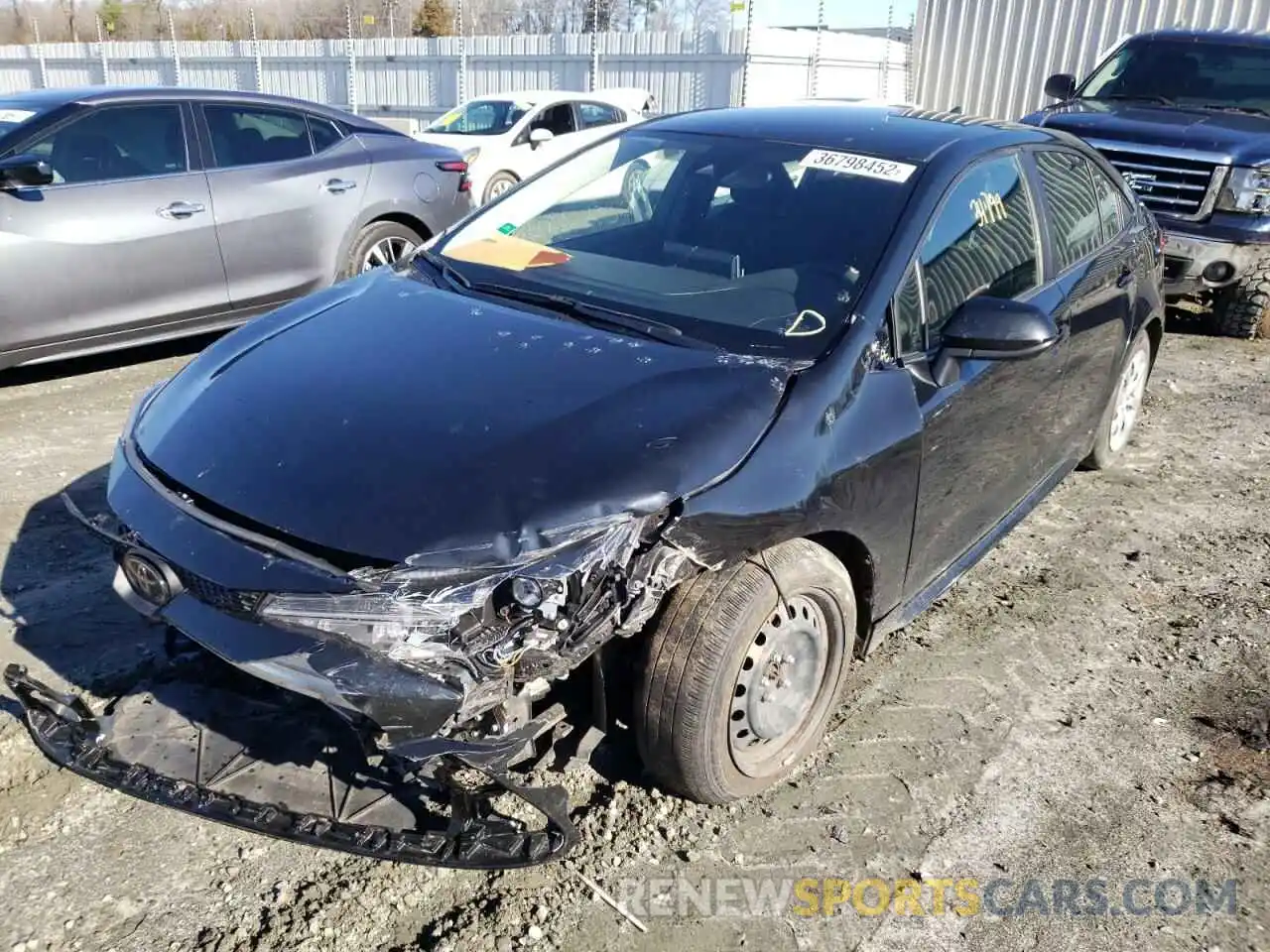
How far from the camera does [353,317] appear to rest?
3152mm

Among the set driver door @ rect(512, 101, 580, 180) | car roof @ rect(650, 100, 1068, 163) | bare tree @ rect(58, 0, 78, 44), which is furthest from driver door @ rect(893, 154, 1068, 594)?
bare tree @ rect(58, 0, 78, 44)

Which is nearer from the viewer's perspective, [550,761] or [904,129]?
[550,761]

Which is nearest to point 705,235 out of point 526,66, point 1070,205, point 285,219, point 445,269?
point 445,269

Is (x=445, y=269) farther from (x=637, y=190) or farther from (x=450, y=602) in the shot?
(x=450, y=602)

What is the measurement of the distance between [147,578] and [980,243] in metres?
2.67

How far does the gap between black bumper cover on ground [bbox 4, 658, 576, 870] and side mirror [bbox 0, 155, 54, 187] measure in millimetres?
3430

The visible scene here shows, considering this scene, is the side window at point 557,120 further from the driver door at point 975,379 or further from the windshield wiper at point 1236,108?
the driver door at point 975,379

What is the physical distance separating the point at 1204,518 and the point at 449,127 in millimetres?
12076

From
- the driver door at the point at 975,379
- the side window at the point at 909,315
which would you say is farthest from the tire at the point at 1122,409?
the side window at the point at 909,315

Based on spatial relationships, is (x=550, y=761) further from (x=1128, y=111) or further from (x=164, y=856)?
(x=1128, y=111)

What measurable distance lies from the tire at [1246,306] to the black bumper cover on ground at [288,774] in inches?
300

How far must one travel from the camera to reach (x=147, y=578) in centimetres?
239

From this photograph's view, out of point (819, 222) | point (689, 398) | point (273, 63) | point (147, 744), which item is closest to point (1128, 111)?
point (819, 222)

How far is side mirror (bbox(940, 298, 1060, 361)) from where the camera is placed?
2.93 meters
